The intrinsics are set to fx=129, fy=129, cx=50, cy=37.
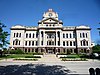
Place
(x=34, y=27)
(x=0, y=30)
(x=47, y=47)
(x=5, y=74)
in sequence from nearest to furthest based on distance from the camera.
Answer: (x=5, y=74) < (x=0, y=30) < (x=47, y=47) < (x=34, y=27)

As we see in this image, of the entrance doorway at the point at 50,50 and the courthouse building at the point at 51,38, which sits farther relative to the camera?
A: the courthouse building at the point at 51,38

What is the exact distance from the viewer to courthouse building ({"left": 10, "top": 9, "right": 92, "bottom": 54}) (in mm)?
59344

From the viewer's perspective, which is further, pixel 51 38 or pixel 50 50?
→ pixel 51 38

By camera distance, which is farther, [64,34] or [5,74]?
[64,34]

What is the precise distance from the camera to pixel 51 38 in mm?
60406

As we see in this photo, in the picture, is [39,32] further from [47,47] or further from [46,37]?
[47,47]

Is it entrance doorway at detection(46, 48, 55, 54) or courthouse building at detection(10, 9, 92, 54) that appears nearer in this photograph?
entrance doorway at detection(46, 48, 55, 54)

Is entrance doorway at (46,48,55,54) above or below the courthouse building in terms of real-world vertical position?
below

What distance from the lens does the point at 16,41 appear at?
60656 mm

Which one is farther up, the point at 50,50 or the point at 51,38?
the point at 51,38

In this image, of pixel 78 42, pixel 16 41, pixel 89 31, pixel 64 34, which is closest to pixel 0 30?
pixel 16 41

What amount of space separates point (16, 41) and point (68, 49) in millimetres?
24658

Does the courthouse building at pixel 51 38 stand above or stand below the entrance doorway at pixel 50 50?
above

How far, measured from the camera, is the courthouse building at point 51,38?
59.3 m
